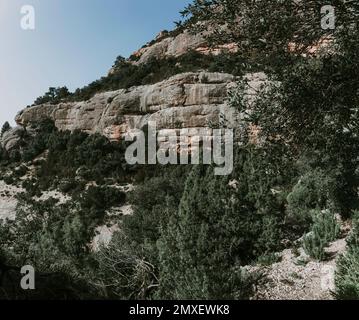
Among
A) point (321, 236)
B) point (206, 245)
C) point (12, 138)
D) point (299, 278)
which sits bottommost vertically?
point (299, 278)

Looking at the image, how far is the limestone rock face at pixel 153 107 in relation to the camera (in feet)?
125

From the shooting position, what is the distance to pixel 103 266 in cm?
1515

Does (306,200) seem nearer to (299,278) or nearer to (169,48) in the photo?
(299,278)

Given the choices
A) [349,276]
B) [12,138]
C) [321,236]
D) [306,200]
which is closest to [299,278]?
[321,236]

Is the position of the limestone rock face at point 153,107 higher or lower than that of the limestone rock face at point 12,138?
higher

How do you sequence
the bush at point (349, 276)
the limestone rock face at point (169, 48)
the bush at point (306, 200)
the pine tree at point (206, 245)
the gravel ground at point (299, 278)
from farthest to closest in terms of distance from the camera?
the limestone rock face at point (169, 48), the bush at point (306, 200), the gravel ground at point (299, 278), the pine tree at point (206, 245), the bush at point (349, 276)

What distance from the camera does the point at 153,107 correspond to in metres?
41.5

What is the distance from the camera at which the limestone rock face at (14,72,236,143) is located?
38.0m

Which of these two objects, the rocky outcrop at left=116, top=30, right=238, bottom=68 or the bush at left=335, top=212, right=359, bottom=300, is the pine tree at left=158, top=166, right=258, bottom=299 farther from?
the rocky outcrop at left=116, top=30, right=238, bottom=68

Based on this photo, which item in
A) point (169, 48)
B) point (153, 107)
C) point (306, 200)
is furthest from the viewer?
point (169, 48)

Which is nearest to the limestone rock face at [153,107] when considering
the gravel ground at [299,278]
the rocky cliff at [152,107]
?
the rocky cliff at [152,107]

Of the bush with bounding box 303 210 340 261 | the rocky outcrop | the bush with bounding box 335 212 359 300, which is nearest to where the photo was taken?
the bush with bounding box 335 212 359 300

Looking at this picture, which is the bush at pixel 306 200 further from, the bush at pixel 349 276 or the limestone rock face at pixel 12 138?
the limestone rock face at pixel 12 138

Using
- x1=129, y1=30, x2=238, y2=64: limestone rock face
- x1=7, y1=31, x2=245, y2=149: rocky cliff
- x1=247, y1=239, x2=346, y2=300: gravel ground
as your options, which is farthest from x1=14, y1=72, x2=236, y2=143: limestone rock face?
x1=247, y1=239, x2=346, y2=300: gravel ground
